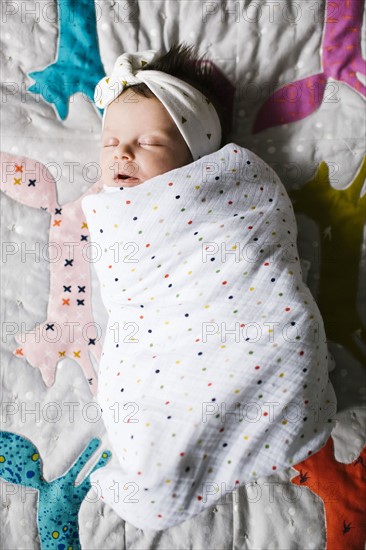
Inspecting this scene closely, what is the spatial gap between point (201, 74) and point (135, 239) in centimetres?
43

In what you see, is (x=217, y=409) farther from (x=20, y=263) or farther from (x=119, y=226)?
(x=20, y=263)

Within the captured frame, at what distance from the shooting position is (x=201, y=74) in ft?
4.15

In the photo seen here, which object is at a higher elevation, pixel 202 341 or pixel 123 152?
pixel 123 152

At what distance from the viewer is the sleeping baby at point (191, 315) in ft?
3.24

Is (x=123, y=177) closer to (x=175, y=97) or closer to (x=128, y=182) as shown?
(x=128, y=182)

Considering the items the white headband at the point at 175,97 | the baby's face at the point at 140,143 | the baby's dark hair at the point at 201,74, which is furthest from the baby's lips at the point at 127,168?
the baby's dark hair at the point at 201,74

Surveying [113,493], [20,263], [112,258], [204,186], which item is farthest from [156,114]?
[113,493]

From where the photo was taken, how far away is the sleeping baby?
0.99 m

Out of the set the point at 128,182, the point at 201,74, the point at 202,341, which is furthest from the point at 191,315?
the point at 201,74

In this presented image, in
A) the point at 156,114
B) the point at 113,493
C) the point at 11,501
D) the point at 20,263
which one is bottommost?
the point at 11,501

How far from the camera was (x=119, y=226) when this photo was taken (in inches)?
43.6

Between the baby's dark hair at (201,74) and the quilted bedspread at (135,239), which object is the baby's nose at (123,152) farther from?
the baby's dark hair at (201,74)

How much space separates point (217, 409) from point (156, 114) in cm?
59

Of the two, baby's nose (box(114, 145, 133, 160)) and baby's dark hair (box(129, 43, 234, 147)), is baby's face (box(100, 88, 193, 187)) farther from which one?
baby's dark hair (box(129, 43, 234, 147))
